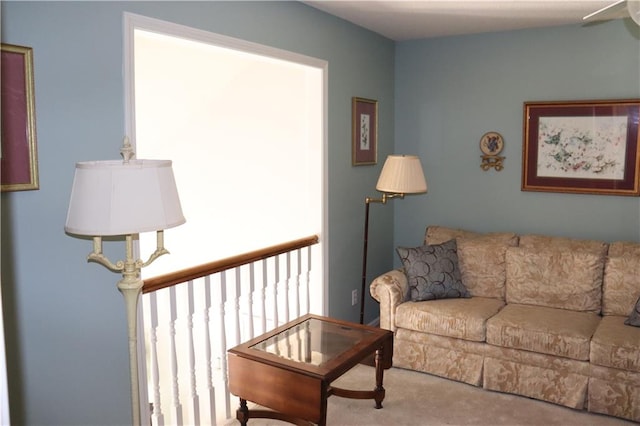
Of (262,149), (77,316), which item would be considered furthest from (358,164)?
(77,316)

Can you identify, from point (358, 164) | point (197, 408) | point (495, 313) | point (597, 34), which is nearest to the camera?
point (197, 408)

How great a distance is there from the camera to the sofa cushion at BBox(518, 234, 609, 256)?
12.7ft

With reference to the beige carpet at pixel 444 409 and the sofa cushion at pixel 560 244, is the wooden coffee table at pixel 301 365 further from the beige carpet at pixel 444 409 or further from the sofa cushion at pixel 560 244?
the sofa cushion at pixel 560 244

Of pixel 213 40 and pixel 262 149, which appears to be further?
pixel 262 149

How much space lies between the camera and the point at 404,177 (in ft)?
12.4

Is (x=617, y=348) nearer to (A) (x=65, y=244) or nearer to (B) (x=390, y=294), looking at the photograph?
(B) (x=390, y=294)

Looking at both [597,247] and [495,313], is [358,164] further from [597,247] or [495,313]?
[597,247]

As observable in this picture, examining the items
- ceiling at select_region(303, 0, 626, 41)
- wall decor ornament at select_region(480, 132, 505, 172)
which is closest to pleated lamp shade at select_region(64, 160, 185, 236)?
ceiling at select_region(303, 0, 626, 41)

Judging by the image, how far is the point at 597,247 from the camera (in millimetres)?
3877

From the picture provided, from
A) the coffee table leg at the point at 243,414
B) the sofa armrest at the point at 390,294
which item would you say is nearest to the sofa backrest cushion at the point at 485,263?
the sofa armrest at the point at 390,294

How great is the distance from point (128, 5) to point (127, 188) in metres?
1.10

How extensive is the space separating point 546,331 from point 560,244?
885 millimetres

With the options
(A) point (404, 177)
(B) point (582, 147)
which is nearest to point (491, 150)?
(B) point (582, 147)

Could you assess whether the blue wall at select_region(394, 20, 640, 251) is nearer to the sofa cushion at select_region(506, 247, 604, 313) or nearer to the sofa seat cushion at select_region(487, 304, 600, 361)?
the sofa cushion at select_region(506, 247, 604, 313)
